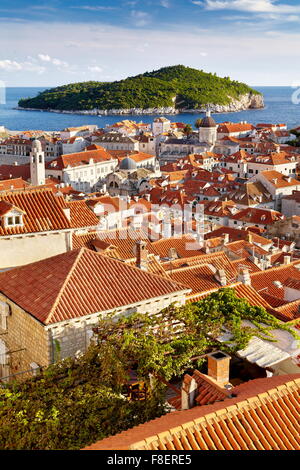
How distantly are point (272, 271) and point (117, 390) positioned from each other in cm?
1259

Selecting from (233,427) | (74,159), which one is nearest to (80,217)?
(233,427)

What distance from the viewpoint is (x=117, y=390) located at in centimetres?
878

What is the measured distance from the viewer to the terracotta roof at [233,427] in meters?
5.79

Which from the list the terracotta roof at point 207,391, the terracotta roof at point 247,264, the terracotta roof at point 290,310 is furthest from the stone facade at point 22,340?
the terracotta roof at point 247,264

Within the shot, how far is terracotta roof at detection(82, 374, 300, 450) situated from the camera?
579 centimetres

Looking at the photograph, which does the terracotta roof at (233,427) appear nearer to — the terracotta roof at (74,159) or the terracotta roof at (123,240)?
the terracotta roof at (123,240)

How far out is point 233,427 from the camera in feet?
20.2

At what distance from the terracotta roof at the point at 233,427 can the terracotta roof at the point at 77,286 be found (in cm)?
367

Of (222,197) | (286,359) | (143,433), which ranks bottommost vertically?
(222,197)

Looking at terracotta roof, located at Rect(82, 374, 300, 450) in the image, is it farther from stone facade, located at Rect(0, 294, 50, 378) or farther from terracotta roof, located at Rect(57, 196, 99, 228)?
terracotta roof, located at Rect(57, 196, 99, 228)

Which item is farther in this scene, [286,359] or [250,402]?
[286,359]

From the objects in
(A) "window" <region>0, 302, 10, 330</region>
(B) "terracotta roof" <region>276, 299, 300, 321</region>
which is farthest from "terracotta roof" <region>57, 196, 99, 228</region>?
(A) "window" <region>0, 302, 10, 330</region>
